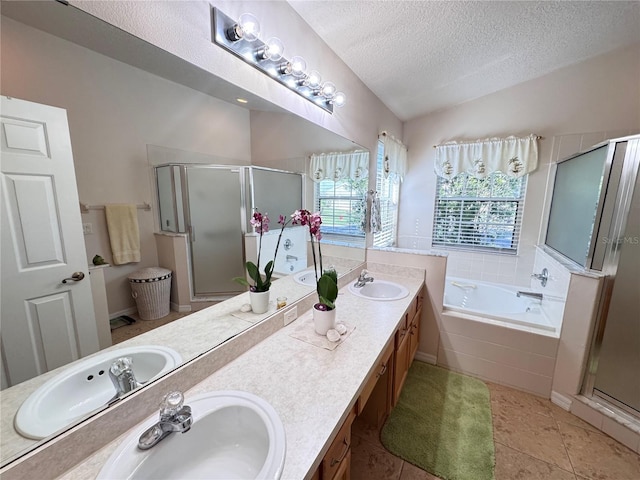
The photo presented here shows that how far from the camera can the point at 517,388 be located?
2.02m

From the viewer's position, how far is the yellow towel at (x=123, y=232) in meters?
0.74

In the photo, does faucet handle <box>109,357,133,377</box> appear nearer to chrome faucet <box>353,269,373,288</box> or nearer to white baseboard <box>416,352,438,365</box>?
chrome faucet <box>353,269,373,288</box>

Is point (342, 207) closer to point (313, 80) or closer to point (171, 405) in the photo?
point (313, 80)

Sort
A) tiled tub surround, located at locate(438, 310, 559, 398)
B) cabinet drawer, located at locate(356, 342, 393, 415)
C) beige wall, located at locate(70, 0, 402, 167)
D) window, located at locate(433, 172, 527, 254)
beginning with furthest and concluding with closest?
1. window, located at locate(433, 172, 527, 254)
2. tiled tub surround, located at locate(438, 310, 559, 398)
3. cabinet drawer, located at locate(356, 342, 393, 415)
4. beige wall, located at locate(70, 0, 402, 167)

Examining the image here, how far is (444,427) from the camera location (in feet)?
5.50

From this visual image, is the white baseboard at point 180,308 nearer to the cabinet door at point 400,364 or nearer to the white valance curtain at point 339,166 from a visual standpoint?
the white valance curtain at point 339,166

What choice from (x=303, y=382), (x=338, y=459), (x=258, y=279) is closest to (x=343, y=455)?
(x=338, y=459)

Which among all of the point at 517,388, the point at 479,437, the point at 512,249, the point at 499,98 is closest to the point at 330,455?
the point at 479,437

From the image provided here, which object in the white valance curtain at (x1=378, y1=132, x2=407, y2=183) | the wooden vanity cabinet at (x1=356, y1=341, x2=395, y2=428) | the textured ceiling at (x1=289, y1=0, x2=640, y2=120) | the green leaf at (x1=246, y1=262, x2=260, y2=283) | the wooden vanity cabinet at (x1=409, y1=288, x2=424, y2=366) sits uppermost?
the textured ceiling at (x1=289, y1=0, x2=640, y2=120)

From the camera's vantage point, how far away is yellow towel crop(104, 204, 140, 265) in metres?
0.74

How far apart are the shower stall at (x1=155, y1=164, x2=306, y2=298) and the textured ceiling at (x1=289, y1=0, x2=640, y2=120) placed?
3.13 ft

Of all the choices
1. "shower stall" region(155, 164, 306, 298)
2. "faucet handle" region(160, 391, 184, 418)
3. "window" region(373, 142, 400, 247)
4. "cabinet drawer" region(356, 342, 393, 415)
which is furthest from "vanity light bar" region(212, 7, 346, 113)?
"cabinet drawer" region(356, 342, 393, 415)

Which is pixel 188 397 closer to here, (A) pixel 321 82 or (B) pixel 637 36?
(A) pixel 321 82

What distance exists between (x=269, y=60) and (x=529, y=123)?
2906 millimetres
